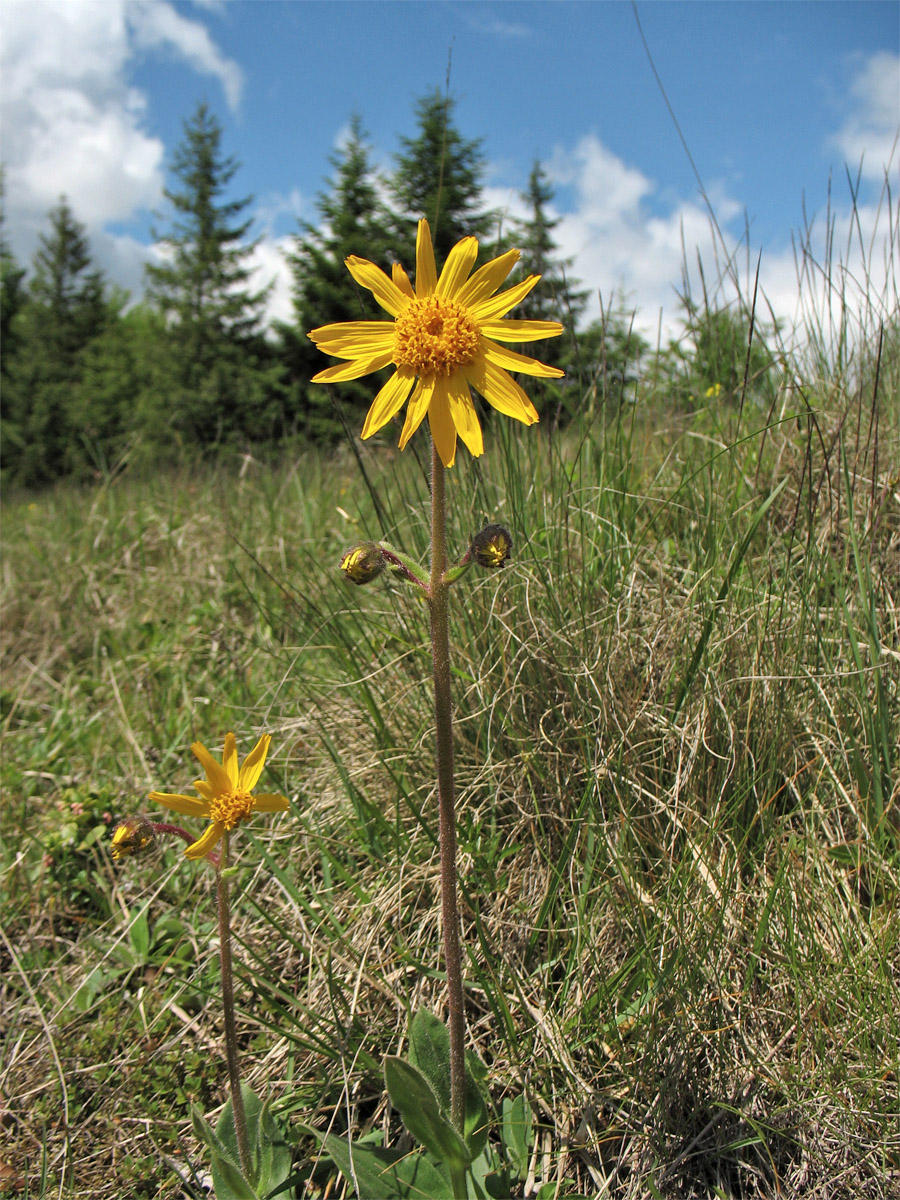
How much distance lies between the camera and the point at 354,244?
1534 cm

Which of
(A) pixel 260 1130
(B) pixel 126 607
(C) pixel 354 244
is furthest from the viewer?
(C) pixel 354 244

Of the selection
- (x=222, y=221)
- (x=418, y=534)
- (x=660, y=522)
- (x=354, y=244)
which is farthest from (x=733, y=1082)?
(x=222, y=221)

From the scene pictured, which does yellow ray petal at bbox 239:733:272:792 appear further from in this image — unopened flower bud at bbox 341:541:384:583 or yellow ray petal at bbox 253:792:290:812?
unopened flower bud at bbox 341:541:384:583

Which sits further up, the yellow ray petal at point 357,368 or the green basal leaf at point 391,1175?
the yellow ray petal at point 357,368

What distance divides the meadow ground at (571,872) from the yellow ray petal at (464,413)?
0.75 metres

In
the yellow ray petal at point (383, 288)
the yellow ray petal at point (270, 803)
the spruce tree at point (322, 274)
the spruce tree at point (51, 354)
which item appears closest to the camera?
the yellow ray petal at point (383, 288)

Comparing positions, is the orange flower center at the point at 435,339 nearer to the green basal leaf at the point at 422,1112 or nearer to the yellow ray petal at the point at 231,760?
the yellow ray petal at the point at 231,760

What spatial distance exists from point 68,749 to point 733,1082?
250cm

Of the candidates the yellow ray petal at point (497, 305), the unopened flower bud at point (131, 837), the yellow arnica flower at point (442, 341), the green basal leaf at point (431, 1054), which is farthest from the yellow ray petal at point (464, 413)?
the green basal leaf at point (431, 1054)

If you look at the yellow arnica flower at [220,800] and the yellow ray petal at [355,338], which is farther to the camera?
the yellow arnica flower at [220,800]

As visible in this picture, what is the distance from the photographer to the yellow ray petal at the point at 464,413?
1.11 m

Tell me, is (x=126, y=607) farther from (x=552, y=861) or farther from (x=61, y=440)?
(x=61, y=440)

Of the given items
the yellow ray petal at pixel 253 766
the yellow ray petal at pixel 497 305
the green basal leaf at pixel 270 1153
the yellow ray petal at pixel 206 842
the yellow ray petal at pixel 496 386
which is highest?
the yellow ray petal at pixel 497 305

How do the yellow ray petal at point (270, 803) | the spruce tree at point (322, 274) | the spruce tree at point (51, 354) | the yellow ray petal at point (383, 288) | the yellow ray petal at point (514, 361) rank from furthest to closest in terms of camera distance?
1. the spruce tree at point (51, 354)
2. the spruce tree at point (322, 274)
3. the yellow ray petal at point (270, 803)
4. the yellow ray petal at point (383, 288)
5. the yellow ray petal at point (514, 361)
